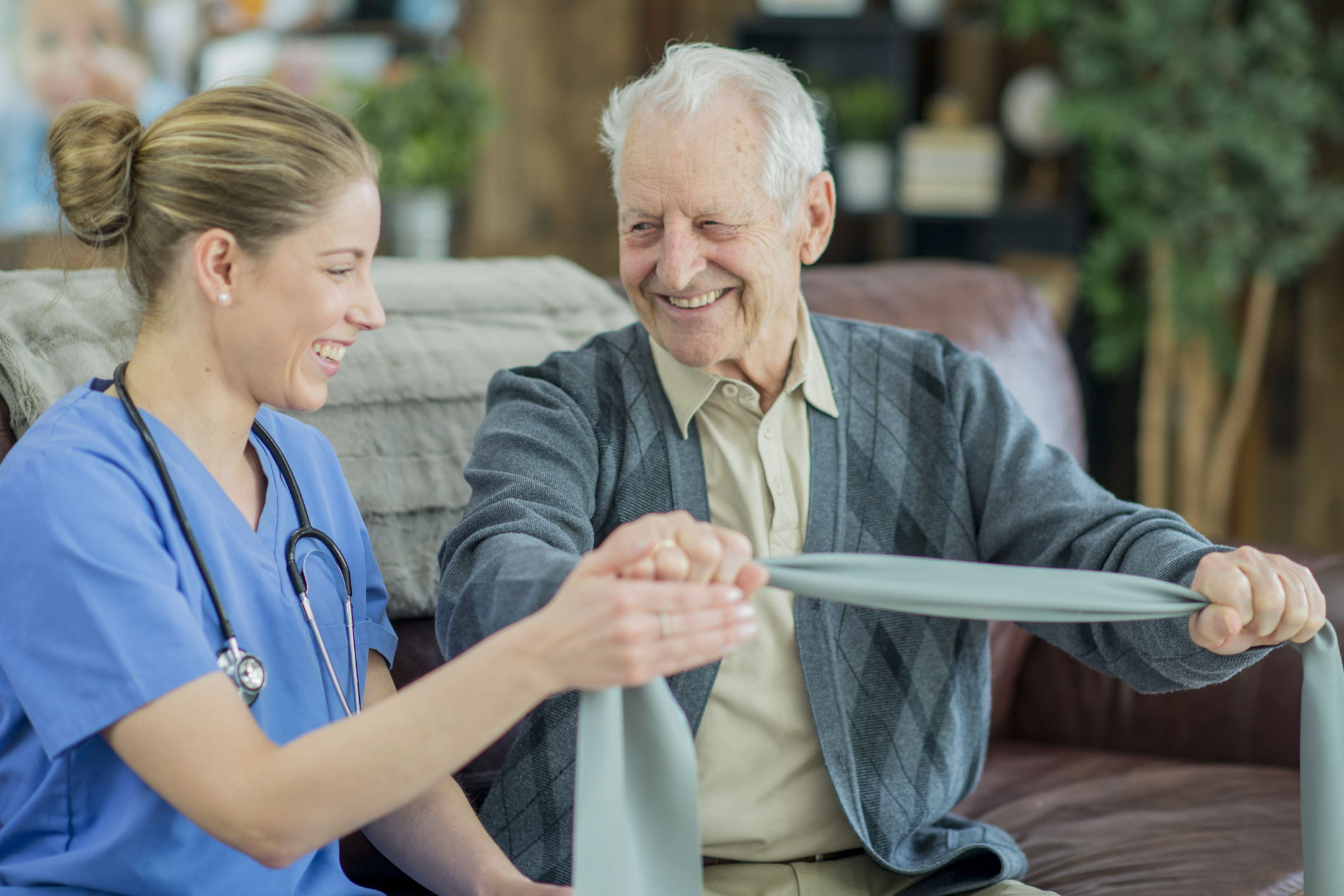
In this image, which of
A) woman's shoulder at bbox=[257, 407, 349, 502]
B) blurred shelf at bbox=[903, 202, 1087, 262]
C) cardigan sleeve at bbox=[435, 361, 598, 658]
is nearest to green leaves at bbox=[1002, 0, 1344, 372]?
blurred shelf at bbox=[903, 202, 1087, 262]

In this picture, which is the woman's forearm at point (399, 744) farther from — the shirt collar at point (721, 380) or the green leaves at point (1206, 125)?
the green leaves at point (1206, 125)

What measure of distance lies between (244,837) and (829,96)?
11.1ft

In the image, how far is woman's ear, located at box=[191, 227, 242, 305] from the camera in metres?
1.07

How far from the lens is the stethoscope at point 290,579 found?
106cm

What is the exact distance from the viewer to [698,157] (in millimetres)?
1363

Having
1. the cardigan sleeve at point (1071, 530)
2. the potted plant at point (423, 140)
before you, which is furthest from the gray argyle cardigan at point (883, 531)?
the potted plant at point (423, 140)

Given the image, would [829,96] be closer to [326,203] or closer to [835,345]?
[835,345]

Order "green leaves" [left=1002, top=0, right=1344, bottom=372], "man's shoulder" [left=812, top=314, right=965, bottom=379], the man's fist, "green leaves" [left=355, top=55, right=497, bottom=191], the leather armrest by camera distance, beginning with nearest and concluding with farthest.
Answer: the man's fist
"man's shoulder" [left=812, top=314, right=965, bottom=379]
the leather armrest
"green leaves" [left=1002, top=0, right=1344, bottom=372]
"green leaves" [left=355, top=55, right=497, bottom=191]

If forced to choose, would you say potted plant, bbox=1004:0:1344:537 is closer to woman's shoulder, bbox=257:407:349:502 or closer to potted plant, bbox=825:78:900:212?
potted plant, bbox=825:78:900:212

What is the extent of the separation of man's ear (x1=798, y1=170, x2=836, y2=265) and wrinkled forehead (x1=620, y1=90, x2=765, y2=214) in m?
0.13

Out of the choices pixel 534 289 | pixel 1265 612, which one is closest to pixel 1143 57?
pixel 534 289

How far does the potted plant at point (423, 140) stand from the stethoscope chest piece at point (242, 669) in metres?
2.58

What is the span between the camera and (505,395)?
4.69ft

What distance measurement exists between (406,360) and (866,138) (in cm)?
262
